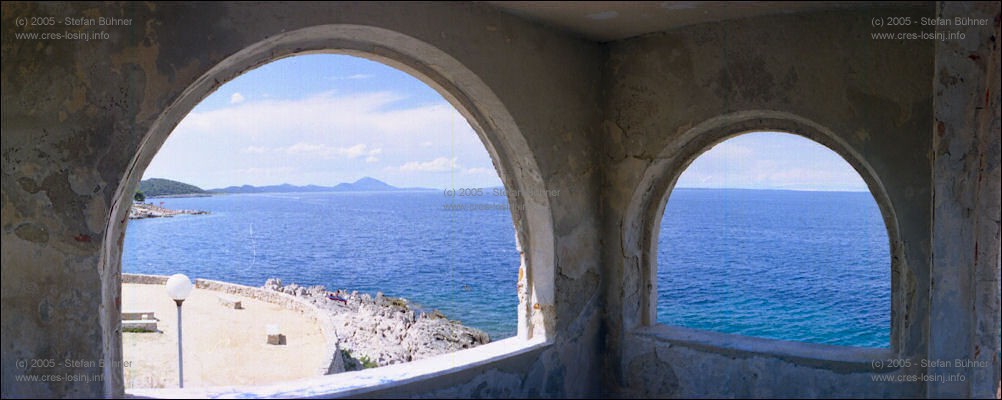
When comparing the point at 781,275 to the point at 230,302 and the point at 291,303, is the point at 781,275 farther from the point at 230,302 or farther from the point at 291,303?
the point at 230,302

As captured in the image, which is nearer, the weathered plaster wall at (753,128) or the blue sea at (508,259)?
the weathered plaster wall at (753,128)

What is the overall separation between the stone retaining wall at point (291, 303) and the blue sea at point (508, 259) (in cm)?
494

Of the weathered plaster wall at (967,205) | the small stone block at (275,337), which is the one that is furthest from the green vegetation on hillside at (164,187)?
the weathered plaster wall at (967,205)

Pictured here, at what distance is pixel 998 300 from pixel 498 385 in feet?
7.37

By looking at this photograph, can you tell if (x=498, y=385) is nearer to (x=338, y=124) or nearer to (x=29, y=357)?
(x=29, y=357)

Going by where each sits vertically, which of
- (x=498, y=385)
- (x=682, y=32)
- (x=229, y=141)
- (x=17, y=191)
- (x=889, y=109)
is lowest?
(x=498, y=385)

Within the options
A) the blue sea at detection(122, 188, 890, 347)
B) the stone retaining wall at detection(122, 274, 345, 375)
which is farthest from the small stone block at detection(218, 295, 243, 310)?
the blue sea at detection(122, 188, 890, 347)

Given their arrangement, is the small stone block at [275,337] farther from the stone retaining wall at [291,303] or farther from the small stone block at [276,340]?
the stone retaining wall at [291,303]

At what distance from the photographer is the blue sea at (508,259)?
32.5 m

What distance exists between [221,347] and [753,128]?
12.3 metres

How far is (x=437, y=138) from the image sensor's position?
6384cm

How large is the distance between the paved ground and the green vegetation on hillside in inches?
2102

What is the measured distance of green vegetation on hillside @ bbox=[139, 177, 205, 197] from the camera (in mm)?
66875

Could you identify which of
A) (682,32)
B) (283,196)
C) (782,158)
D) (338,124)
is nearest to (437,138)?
(338,124)
